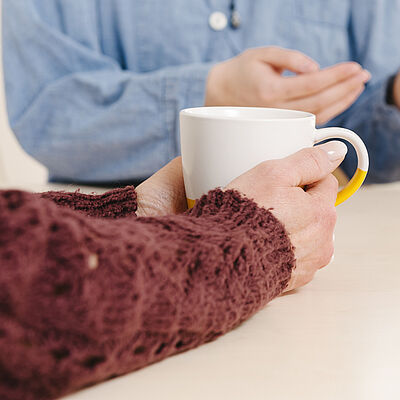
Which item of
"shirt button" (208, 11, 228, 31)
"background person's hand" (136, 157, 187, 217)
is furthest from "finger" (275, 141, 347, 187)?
"shirt button" (208, 11, 228, 31)

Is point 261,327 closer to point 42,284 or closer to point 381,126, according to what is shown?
point 42,284

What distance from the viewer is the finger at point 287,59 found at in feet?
1.75

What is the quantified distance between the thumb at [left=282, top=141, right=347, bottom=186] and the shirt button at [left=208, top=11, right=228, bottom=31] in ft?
1.45

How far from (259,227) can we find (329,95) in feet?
1.17

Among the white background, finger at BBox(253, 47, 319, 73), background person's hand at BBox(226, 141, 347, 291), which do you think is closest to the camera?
background person's hand at BBox(226, 141, 347, 291)

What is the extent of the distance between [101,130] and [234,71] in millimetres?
200

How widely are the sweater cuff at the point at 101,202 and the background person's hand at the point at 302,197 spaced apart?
0.09 m

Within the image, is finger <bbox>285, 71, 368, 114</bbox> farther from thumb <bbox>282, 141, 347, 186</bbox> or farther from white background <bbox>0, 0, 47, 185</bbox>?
white background <bbox>0, 0, 47, 185</bbox>

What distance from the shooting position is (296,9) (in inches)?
29.7

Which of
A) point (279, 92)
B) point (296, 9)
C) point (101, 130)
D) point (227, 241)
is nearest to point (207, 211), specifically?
point (227, 241)

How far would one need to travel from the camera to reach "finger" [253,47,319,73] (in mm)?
534

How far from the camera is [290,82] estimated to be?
0.55 m

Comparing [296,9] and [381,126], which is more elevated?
[296,9]

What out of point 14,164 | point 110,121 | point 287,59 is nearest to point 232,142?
point 287,59
